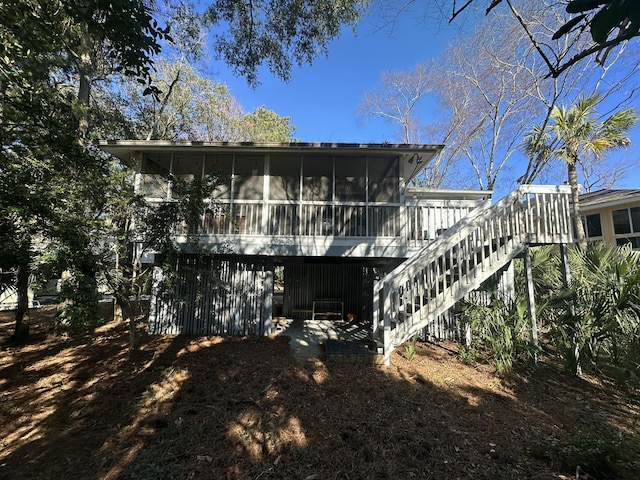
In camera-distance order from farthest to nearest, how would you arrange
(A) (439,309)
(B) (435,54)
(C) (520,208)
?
(B) (435,54) < (C) (520,208) < (A) (439,309)

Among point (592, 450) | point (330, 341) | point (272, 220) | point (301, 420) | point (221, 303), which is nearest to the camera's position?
point (592, 450)

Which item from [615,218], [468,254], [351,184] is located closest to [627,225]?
[615,218]

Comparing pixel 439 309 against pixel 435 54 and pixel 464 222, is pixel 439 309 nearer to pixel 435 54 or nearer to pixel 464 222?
pixel 464 222

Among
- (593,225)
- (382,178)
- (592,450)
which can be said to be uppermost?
(382,178)

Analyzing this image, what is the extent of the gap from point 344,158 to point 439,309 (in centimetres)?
466

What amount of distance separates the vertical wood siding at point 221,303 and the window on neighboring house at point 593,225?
45.3ft

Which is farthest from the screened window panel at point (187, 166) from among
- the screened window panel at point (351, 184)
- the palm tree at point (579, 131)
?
the palm tree at point (579, 131)

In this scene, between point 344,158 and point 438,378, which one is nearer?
point 438,378

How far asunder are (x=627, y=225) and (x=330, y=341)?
42.2 ft

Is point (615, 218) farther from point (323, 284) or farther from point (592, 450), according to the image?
point (592, 450)

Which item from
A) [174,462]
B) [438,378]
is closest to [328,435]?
[174,462]

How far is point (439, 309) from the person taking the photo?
5453mm

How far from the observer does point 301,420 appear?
361 cm

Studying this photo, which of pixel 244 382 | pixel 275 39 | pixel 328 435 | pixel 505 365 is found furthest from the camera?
pixel 275 39
